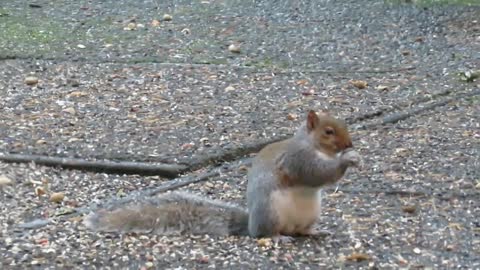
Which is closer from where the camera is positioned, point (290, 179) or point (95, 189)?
point (290, 179)

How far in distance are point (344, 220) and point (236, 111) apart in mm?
1829

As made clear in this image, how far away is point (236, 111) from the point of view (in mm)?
6250

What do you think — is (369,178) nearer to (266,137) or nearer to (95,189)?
(266,137)

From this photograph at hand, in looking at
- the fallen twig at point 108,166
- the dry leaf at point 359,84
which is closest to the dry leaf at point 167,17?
the dry leaf at point 359,84

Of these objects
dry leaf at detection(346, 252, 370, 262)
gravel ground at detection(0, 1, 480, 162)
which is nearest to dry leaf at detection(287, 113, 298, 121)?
gravel ground at detection(0, 1, 480, 162)

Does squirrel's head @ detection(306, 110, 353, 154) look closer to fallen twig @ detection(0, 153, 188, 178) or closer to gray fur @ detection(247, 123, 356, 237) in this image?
gray fur @ detection(247, 123, 356, 237)

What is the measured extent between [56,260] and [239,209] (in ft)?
2.48

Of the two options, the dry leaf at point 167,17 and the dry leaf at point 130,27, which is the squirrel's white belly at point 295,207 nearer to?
the dry leaf at point 130,27

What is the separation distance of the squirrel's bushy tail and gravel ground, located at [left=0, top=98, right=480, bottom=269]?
5 cm

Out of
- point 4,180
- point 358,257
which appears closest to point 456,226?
point 358,257

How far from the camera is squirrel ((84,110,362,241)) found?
417cm

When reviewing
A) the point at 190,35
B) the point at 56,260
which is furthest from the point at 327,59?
the point at 56,260

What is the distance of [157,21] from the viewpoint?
8.89 metres

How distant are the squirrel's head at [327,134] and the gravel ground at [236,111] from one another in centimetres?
37
